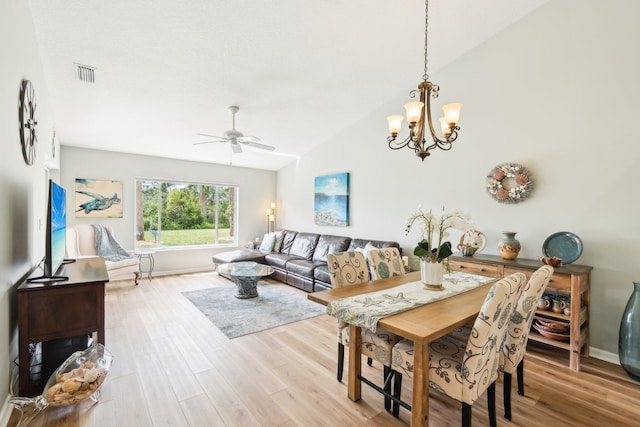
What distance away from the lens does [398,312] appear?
5.63 ft

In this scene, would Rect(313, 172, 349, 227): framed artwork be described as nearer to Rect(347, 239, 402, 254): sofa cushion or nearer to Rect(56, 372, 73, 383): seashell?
Rect(347, 239, 402, 254): sofa cushion

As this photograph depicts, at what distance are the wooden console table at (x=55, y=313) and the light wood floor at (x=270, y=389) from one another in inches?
13.9

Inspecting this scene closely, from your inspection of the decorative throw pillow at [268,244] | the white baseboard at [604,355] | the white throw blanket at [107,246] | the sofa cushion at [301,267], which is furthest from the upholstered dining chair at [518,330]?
the white throw blanket at [107,246]

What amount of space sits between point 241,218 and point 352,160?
3218mm

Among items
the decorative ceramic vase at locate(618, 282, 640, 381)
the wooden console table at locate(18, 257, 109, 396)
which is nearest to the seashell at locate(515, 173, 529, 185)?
the decorative ceramic vase at locate(618, 282, 640, 381)

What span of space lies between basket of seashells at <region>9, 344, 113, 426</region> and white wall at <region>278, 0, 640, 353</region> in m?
3.95

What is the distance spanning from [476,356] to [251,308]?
3.11 metres

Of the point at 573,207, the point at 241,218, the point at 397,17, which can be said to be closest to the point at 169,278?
the point at 241,218

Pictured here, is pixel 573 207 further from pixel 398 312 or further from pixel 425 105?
pixel 398 312

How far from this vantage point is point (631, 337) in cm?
240

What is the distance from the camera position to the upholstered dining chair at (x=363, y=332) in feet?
6.51

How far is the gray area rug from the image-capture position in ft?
11.3

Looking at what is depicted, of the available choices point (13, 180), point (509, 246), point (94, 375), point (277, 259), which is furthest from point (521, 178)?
point (13, 180)

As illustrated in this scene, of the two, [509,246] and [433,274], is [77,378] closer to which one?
[433,274]
